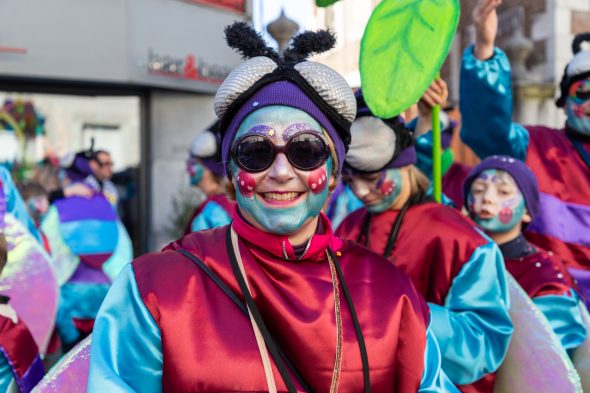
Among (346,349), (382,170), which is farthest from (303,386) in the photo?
(382,170)

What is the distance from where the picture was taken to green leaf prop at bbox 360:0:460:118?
2.34 m

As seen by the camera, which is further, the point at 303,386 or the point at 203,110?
the point at 203,110

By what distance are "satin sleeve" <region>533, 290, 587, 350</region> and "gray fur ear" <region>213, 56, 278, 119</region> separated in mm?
1750

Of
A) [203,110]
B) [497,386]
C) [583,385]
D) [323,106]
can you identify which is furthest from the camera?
[203,110]

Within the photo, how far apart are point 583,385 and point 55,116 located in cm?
911

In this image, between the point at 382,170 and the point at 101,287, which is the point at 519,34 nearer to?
the point at 101,287

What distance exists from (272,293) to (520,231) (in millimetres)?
1904

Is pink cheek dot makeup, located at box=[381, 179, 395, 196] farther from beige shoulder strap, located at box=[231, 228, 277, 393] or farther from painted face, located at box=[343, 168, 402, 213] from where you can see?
beige shoulder strap, located at box=[231, 228, 277, 393]

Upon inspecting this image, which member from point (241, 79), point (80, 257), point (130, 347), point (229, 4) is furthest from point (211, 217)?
point (229, 4)

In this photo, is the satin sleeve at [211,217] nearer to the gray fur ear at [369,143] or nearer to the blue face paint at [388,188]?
the blue face paint at [388,188]

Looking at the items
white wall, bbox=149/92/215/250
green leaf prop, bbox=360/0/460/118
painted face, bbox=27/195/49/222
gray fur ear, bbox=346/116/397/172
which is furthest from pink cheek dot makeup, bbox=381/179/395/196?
white wall, bbox=149/92/215/250

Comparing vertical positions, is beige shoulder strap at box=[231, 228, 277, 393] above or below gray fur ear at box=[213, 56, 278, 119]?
below

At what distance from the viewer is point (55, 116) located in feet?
34.5

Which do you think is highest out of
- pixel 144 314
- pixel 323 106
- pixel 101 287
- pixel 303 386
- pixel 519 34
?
pixel 519 34
